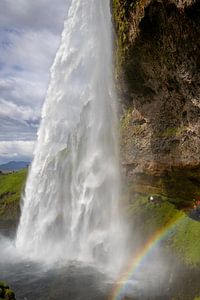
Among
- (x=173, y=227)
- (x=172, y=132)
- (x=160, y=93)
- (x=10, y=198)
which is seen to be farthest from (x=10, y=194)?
(x=160, y=93)

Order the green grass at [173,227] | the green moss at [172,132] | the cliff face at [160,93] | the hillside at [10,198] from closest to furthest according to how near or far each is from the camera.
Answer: the cliff face at [160,93] < the green grass at [173,227] < the green moss at [172,132] < the hillside at [10,198]

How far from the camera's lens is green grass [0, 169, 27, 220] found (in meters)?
76.9

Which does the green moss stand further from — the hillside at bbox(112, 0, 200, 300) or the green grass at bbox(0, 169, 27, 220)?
the green grass at bbox(0, 169, 27, 220)

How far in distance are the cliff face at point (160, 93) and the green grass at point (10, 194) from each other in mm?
47144

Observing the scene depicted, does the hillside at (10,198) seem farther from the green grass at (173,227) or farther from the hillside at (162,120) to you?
the hillside at (162,120)

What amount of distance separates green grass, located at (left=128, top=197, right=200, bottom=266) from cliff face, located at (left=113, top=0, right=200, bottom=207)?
1.20 metres

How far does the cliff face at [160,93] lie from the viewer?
76.5 feet

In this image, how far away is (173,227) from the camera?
2895 cm

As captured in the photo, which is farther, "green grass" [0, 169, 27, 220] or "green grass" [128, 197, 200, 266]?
"green grass" [0, 169, 27, 220]

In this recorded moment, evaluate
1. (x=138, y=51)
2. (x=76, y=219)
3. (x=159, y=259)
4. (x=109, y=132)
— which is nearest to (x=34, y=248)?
(x=76, y=219)

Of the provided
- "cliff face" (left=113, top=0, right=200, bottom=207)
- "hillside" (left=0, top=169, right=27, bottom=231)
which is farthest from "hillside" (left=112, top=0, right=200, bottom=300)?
"hillside" (left=0, top=169, right=27, bottom=231)

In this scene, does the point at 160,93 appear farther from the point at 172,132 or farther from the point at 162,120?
the point at 172,132

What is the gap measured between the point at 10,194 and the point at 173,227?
65.9 meters

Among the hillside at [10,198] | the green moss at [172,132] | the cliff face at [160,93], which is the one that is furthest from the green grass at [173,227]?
the hillside at [10,198]
